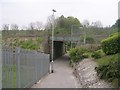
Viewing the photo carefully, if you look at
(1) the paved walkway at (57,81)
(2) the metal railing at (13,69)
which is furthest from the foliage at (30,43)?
(2) the metal railing at (13,69)

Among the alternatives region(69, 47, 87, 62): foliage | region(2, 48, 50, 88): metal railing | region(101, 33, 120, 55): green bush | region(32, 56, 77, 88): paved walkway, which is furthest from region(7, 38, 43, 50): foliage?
region(2, 48, 50, 88): metal railing

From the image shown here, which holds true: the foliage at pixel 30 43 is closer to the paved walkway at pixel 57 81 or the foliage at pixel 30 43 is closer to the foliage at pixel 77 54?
the foliage at pixel 77 54

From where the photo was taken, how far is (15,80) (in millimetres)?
12562

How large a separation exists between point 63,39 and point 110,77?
1812 inches

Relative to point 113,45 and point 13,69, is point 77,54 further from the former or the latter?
point 13,69

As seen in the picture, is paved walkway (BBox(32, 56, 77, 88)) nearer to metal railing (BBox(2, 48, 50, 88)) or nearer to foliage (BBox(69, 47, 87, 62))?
metal railing (BBox(2, 48, 50, 88))

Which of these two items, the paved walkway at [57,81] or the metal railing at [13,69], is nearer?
the metal railing at [13,69]

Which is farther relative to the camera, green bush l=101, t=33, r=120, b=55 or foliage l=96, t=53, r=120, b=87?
green bush l=101, t=33, r=120, b=55

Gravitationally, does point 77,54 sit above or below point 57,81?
above

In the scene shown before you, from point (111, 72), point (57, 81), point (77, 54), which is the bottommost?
point (57, 81)

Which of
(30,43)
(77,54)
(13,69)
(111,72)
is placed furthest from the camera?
(30,43)

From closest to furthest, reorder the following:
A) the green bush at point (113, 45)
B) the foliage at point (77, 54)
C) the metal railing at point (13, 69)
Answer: the metal railing at point (13, 69), the green bush at point (113, 45), the foliage at point (77, 54)

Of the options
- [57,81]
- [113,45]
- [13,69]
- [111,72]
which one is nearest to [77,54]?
[57,81]

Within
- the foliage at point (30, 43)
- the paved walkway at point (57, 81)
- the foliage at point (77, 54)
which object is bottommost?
the paved walkway at point (57, 81)
